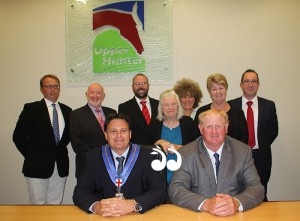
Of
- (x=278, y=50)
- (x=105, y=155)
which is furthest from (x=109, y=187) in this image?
(x=278, y=50)

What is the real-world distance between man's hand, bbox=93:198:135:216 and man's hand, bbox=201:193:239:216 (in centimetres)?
51

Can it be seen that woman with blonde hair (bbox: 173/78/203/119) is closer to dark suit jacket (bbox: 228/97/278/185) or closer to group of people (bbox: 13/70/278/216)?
group of people (bbox: 13/70/278/216)

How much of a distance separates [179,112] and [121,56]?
6.33ft

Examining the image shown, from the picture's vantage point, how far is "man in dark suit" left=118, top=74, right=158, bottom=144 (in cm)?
376

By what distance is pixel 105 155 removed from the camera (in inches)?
97.4

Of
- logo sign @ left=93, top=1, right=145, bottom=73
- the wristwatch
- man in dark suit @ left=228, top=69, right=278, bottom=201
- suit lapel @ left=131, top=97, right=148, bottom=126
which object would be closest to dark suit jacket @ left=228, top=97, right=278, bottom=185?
man in dark suit @ left=228, top=69, right=278, bottom=201

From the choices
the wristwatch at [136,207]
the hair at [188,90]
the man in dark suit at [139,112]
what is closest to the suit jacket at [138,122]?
the man in dark suit at [139,112]

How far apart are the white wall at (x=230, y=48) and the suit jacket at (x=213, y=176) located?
2598mm

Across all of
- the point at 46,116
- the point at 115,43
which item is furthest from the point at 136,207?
the point at 115,43

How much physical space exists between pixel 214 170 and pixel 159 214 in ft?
1.87

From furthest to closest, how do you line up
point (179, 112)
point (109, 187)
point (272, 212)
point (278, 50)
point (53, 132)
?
point (278, 50), point (53, 132), point (179, 112), point (109, 187), point (272, 212)

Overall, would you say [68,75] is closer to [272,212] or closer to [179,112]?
[179,112]

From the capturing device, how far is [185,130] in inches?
132

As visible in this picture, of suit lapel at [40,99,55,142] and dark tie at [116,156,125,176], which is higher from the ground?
suit lapel at [40,99,55,142]
